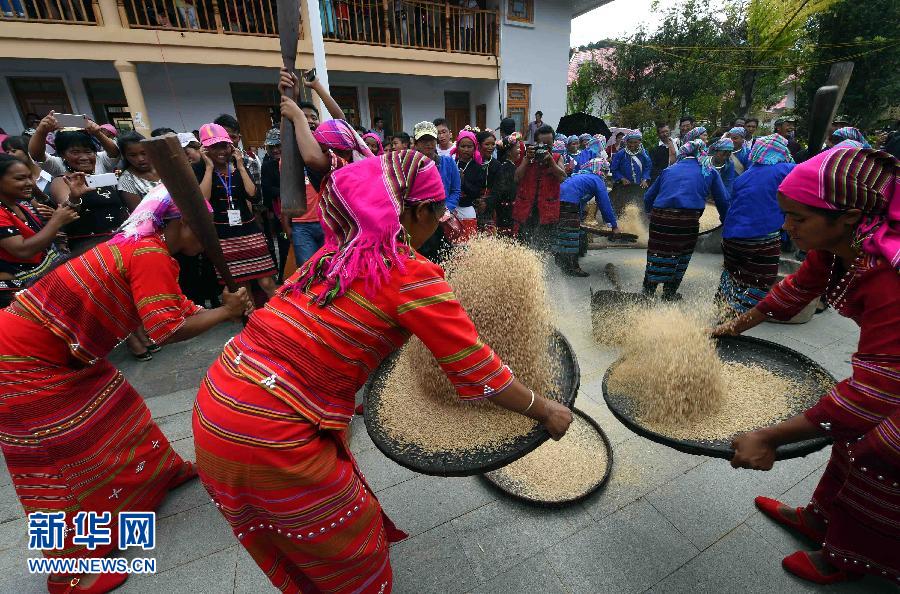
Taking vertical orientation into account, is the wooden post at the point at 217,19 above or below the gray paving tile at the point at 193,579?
above

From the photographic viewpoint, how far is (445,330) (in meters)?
1.20

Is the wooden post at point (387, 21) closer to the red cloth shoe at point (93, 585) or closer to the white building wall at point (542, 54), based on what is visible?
the white building wall at point (542, 54)

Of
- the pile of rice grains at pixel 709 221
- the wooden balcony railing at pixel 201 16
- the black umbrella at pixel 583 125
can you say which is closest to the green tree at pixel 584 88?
the black umbrella at pixel 583 125

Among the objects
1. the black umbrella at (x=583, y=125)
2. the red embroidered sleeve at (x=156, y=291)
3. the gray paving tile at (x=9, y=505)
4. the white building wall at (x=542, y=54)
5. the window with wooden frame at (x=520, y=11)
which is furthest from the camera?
the white building wall at (x=542, y=54)

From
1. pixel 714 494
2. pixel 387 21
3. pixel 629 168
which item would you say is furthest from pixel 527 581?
pixel 387 21

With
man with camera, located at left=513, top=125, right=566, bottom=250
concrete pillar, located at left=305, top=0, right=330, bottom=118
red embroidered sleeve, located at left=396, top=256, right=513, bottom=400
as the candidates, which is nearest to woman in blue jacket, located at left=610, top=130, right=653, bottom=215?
man with camera, located at left=513, top=125, right=566, bottom=250

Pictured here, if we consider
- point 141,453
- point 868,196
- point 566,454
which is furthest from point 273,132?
point 868,196

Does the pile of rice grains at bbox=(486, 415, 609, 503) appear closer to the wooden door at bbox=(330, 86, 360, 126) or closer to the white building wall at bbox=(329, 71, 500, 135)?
the wooden door at bbox=(330, 86, 360, 126)

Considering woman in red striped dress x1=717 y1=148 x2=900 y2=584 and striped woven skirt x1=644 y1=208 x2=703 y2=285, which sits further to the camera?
striped woven skirt x1=644 y1=208 x2=703 y2=285

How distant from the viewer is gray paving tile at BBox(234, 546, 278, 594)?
187cm

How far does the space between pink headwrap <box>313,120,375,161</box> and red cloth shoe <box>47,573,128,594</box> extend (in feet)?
7.84

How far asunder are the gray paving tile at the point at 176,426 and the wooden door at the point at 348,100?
10464mm

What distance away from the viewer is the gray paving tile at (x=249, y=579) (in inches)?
73.5

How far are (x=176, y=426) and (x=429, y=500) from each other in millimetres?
1987
